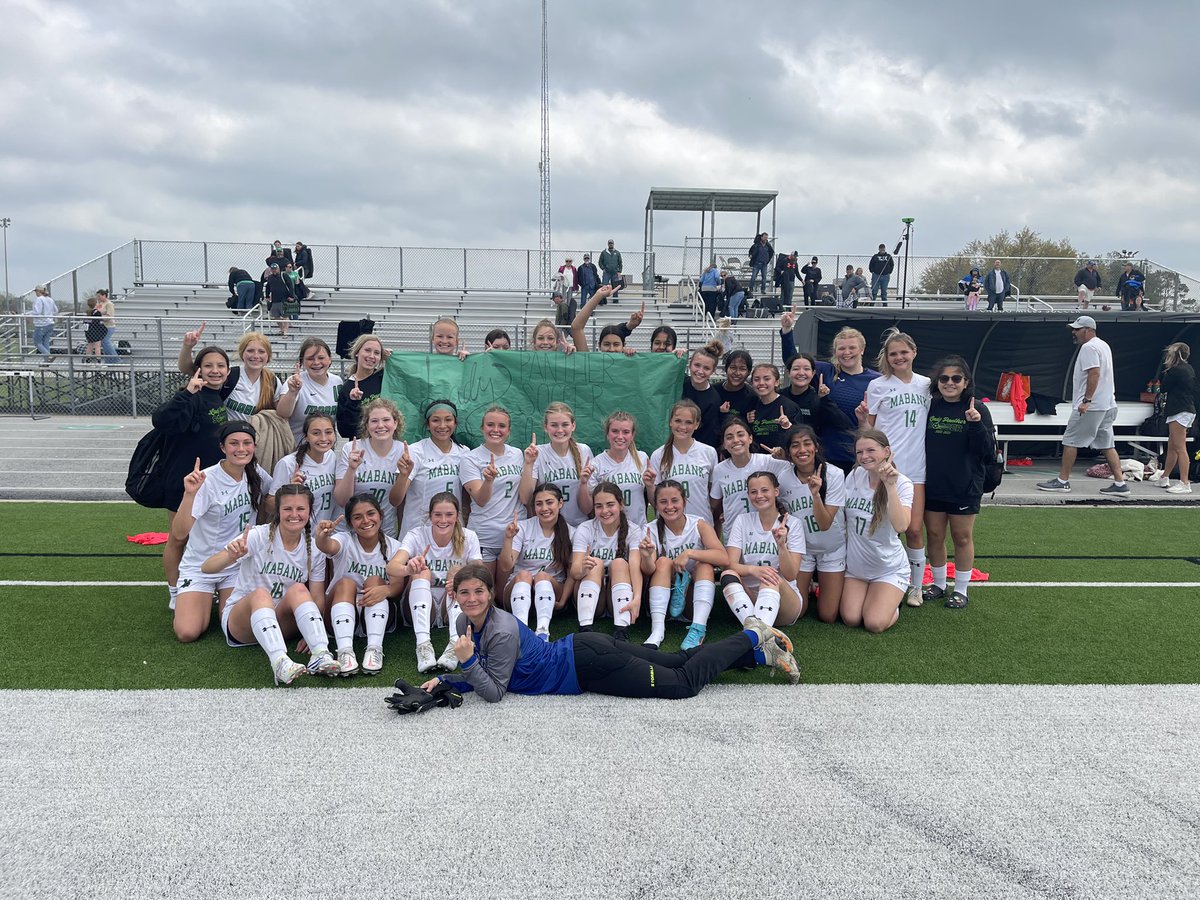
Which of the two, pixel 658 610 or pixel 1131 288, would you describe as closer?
pixel 658 610

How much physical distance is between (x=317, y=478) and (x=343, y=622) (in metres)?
1.11


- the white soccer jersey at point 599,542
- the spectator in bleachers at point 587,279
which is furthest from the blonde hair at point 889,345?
the spectator in bleachers at point 587,279

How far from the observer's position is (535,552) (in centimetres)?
563

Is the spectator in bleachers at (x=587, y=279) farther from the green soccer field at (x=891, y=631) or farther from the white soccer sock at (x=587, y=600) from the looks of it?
the white soccer sock at (x=587, y=600)

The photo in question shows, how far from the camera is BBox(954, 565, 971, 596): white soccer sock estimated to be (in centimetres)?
623

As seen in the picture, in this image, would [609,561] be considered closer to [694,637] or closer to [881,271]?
[694,637]

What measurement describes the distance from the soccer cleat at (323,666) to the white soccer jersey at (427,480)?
122cm

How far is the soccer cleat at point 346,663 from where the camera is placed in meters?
4.75

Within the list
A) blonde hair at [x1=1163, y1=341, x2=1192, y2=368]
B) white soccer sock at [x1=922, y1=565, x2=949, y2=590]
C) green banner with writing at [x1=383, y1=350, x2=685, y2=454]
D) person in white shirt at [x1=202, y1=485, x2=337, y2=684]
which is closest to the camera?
person in white shirt at [x1=202, y1=485, x2=337, y2=684]

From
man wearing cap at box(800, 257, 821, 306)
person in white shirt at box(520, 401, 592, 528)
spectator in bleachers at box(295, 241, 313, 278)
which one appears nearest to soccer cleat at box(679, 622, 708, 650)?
person in white shirt at box(520, 401, 592, 528)

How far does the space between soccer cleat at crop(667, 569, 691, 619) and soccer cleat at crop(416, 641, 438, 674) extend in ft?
5.75

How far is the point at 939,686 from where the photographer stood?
4.66 meters

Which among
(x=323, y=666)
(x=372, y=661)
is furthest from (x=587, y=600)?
(x=323, y=666)

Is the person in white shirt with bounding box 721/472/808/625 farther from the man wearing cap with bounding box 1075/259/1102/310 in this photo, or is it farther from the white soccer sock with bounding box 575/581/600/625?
the man wearing cap with bounding box 1075/259/1102/310
